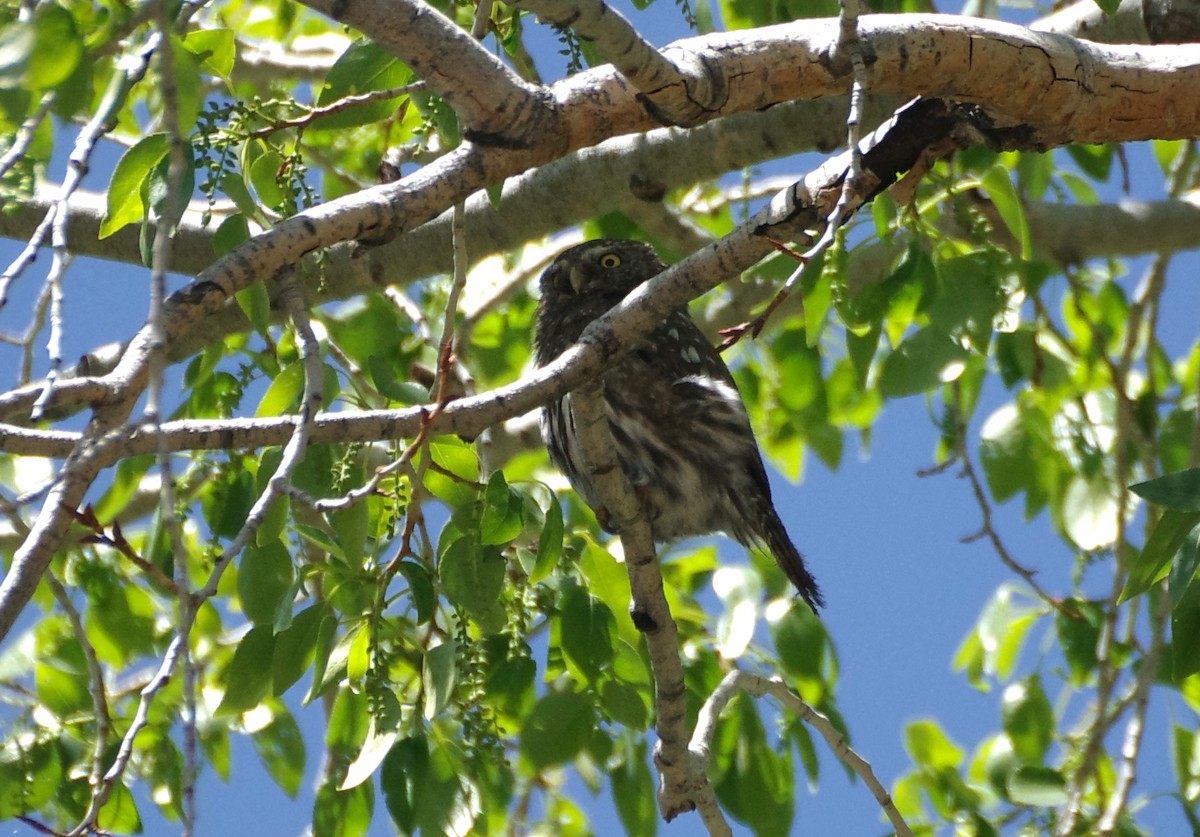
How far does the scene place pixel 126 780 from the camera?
2.88m

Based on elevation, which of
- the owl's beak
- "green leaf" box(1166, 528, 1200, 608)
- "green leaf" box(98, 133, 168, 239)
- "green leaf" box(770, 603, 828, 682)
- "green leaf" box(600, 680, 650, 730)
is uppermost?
the owl's beak

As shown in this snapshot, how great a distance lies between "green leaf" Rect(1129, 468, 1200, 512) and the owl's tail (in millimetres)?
1568

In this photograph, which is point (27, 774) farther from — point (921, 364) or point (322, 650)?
point (921, 364)

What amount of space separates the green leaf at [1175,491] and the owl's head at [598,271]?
250cm

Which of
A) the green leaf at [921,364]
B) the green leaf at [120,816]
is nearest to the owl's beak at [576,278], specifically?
the green leaf at [921,364]

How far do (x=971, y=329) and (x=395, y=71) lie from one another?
146cm

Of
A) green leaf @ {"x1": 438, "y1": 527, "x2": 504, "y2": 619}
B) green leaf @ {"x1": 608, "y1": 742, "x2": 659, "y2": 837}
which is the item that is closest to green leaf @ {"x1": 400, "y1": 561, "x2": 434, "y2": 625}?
green leaf @ {"x1": 438, "y1": 527, "x2": 504, "y2": 619}

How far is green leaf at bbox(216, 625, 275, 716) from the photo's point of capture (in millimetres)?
2482

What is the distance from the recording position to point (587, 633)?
8.45 ft

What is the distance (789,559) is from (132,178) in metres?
2.13

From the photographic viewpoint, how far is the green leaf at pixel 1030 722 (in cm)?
350

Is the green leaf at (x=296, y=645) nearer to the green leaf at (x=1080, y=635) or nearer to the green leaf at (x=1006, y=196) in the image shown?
the green leaf at (x=1006, y=196)

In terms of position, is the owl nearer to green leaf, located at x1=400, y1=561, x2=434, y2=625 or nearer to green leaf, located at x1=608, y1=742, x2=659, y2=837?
green leaf, located at x1=608, y1=742, x2=659, y2=837

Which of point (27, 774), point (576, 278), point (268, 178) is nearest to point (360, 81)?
point (268, 178)
